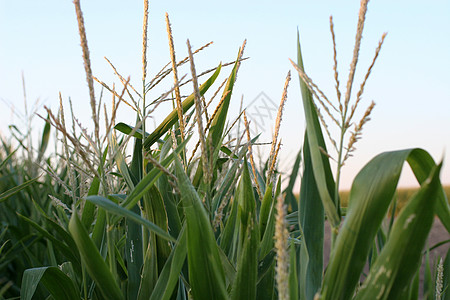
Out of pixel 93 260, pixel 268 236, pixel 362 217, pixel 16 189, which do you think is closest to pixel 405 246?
pixel 362 217

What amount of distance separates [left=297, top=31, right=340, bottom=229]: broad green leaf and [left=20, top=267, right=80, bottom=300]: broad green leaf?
0.43 m

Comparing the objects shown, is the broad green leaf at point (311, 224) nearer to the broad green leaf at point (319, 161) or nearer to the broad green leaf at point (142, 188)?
the broad green leaf at point (319, 161)

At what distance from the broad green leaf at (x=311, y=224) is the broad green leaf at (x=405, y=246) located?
12cm

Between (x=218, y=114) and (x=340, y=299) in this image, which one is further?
(x=218, y=114)

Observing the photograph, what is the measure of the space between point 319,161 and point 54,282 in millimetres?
471

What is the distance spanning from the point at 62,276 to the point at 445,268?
79cm

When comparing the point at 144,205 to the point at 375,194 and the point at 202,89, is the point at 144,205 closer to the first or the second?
the point at 202,89

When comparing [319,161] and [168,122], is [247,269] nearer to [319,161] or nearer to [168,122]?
[319,161]

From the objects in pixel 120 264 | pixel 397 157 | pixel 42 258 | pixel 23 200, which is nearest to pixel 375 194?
pixel 397 157

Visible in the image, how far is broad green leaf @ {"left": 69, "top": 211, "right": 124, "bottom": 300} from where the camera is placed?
573mm

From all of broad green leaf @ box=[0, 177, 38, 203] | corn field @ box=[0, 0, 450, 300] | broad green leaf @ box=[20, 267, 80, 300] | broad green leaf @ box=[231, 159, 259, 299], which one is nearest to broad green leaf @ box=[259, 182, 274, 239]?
corn field @ box=[0, 0, 450, 300]

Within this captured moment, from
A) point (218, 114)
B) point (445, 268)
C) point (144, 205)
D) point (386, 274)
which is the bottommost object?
point (445, 268)

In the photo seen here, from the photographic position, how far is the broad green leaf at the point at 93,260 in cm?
57

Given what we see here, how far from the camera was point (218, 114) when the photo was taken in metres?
0.78
